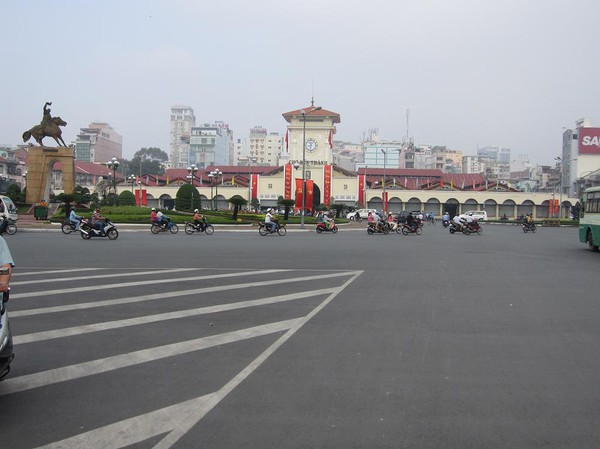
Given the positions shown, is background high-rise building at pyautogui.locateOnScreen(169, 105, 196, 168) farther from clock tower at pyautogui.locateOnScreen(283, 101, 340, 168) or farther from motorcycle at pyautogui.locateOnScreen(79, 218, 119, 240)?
motorcycle at pyautogui.locateOnScreen(79, 218, 119, 240)

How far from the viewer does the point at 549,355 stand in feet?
20.5

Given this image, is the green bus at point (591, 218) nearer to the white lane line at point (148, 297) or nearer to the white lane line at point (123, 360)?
the white lane line at point (148, 297)

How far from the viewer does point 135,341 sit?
21.8ft

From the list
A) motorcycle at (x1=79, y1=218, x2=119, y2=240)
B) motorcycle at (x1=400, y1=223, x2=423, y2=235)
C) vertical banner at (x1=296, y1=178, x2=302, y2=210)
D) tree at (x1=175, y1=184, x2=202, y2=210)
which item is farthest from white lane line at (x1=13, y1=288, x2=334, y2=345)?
vertical banner at (x1=296, y1=178, x2=302, y2=210)

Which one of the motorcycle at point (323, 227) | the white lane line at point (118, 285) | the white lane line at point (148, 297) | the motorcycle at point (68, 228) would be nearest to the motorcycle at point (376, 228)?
the motorcycle at point (323, 227)

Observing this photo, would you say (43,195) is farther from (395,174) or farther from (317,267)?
(395,174)

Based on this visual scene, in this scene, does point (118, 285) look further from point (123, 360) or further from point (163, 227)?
point (163, 227)

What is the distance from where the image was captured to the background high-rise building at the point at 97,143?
5650 inches

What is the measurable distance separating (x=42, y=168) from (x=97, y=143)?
4366 inches

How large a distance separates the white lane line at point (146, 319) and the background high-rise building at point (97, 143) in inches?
5490

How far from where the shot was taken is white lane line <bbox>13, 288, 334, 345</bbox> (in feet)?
22.4

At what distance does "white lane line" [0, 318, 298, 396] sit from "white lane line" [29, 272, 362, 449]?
1.27 metres

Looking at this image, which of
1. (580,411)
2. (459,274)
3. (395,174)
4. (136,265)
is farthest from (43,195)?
(395,174)

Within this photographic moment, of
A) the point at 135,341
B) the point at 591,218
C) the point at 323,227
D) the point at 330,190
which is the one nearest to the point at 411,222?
the point at 323,227
